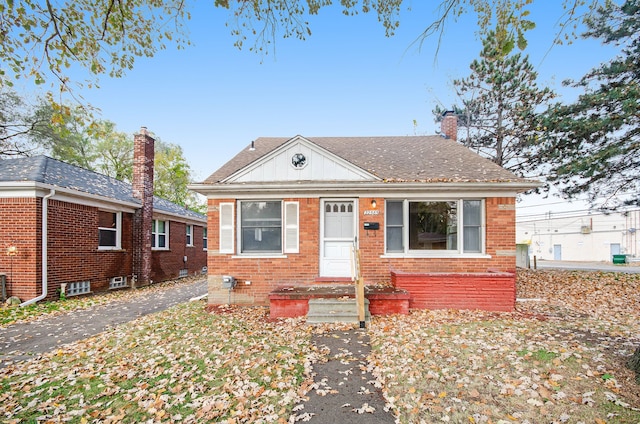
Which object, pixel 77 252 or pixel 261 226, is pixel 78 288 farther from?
pixel 261 226

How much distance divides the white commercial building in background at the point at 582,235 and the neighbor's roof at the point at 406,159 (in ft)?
79.9

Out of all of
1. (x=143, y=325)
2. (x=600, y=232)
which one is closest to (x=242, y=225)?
(x=143, y=325)

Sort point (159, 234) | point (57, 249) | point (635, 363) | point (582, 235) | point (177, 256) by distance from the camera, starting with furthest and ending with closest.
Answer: point (582, 235), point (177, 256), point (159, 234), point (57, 249), point (635, 363)

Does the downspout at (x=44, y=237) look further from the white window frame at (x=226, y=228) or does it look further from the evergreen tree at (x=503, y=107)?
the evergreen tree at (x=503, y=107)

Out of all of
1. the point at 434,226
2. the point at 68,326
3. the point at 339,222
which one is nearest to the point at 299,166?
the point at 339,222

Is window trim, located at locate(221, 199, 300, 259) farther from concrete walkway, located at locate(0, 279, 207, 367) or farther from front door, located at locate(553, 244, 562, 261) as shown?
front door, located at locate(553, 244, 562, 261)

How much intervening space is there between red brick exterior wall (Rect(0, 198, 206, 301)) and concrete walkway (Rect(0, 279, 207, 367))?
2.14 metres

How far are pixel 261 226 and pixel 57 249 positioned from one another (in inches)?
282

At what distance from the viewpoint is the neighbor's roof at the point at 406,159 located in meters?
9.05

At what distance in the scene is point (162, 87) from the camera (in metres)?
9.73

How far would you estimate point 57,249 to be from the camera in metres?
10.5

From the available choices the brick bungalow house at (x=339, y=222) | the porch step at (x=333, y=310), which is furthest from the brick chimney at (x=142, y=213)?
the porch step at (x=333, y=310)

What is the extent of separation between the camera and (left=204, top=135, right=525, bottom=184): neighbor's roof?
905 cm

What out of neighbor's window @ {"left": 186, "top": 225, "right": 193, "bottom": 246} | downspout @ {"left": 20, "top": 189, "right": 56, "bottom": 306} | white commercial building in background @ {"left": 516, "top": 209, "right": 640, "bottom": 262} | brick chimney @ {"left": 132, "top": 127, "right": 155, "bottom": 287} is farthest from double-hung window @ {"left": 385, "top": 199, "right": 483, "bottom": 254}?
white commercial building in background @ {"left": 516, "top": 209, "right": 640, "bottom": 262}
